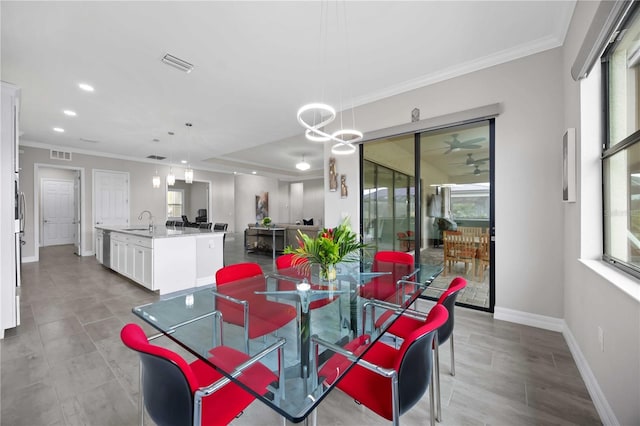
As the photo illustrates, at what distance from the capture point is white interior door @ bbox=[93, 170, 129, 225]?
713 centimetres

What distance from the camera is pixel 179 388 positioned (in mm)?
891

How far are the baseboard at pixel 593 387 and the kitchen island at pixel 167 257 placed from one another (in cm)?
455

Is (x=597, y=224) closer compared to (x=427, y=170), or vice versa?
(x=597, y=224)

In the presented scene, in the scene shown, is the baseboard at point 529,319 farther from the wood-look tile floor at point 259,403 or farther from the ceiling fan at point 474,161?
the ceiling fan at point 474,161

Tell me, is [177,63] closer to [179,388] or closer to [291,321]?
[291,321]

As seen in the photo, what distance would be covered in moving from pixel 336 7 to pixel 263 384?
274 cm

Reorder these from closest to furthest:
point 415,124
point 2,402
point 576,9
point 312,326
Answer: point 312,326, point 2,402, point 576,9, point 415,124

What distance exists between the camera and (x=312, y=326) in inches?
56.3

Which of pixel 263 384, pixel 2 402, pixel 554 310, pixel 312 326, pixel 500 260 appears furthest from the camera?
pixel 500 260

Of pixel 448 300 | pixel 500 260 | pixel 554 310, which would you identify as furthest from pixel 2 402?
pixel 554 310

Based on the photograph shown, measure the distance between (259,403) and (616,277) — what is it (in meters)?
2.31

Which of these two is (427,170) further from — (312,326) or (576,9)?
(312,326)

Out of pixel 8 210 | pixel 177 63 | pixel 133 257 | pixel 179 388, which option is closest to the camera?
pixel 179 388

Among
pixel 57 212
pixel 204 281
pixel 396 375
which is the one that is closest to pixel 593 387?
pixel 396 375
